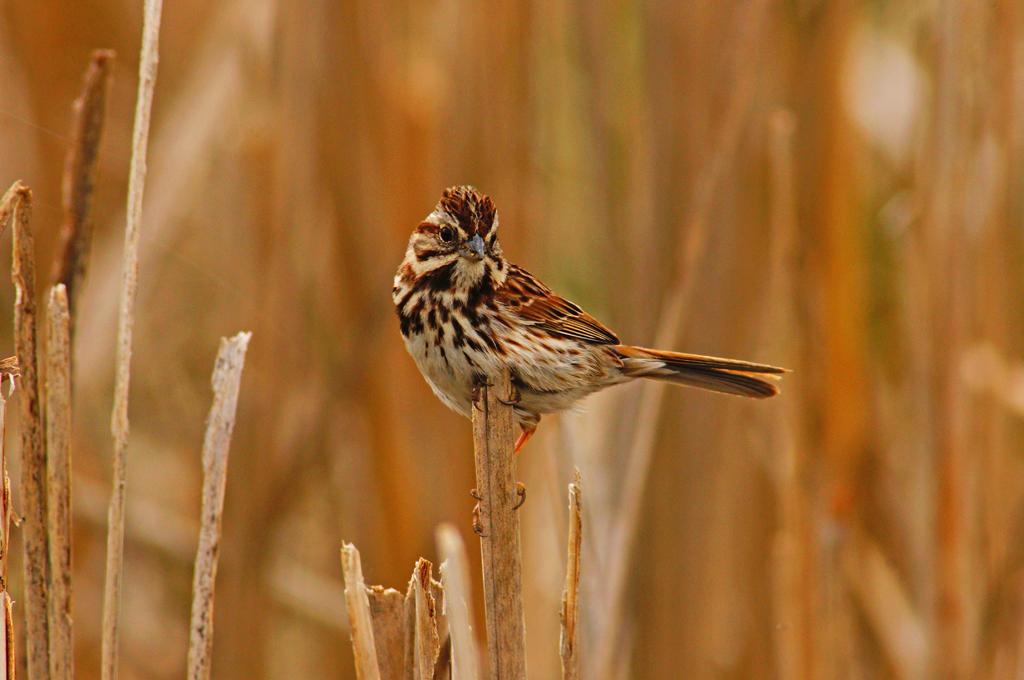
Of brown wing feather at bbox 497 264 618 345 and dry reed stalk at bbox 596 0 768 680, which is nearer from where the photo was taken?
brown wing feather at bbox 497 264 618 345

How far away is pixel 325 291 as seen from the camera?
10.1ft

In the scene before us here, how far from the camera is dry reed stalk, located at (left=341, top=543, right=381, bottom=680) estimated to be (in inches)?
63.2

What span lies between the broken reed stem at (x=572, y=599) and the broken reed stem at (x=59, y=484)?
2.16 ft

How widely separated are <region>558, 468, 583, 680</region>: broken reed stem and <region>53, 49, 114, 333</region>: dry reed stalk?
2.60 feet

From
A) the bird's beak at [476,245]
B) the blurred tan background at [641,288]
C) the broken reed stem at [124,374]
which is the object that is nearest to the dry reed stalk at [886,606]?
the blurred tan background at [641,288]

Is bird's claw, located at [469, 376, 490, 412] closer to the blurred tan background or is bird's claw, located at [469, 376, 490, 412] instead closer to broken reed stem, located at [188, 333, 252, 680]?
the blurred tan background

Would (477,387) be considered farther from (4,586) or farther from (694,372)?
(4,586)

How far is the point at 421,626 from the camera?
166 cm

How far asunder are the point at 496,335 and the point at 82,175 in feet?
2.89

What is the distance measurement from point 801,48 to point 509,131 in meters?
0.71

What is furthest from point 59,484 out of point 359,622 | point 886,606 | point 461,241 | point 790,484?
point 886,606

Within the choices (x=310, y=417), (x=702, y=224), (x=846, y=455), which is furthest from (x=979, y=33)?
(x=310, y=417)

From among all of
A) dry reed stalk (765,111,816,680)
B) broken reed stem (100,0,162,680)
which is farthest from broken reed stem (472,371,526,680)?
dry reed stalk (765,111,816,680)

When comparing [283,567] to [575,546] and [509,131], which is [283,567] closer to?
[509,131]
